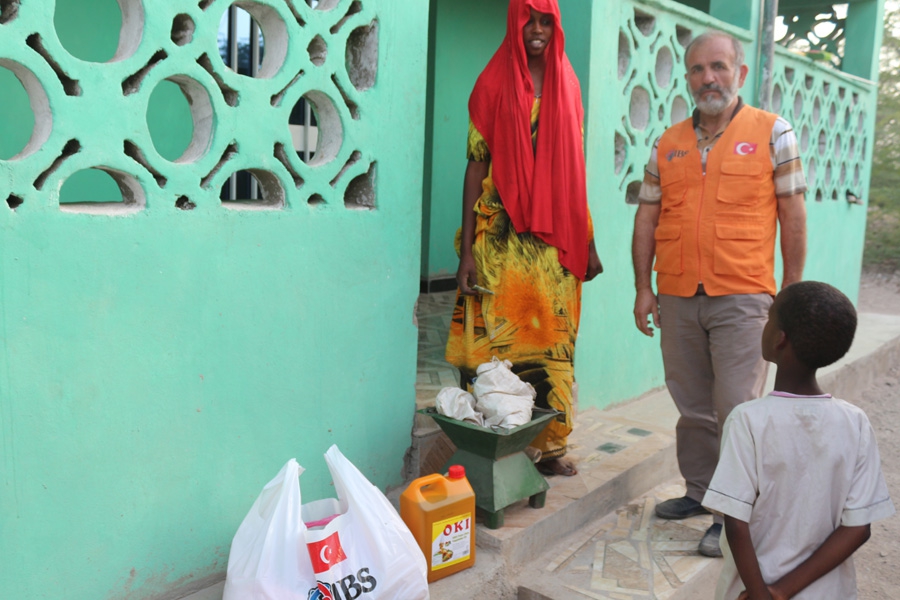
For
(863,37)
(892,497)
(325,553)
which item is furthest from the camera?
(863,37)

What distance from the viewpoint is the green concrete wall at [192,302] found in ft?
7.03

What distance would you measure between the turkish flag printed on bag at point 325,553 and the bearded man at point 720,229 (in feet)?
5.29

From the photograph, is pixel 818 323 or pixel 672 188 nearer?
pixel 818 323

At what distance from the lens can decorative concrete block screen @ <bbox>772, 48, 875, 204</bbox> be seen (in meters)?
6.20

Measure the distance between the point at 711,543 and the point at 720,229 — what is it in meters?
1.24

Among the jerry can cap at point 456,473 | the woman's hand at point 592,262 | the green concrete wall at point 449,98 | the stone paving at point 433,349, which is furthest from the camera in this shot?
the green concrete wall at point 449,98

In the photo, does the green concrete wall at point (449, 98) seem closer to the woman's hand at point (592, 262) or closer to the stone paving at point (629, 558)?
the woman's hand at point (592, 262)

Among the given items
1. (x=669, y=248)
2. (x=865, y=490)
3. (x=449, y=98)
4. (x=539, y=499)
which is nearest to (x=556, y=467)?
(x=539, y=499)

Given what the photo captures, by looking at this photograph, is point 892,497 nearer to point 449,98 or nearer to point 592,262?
point 592,262

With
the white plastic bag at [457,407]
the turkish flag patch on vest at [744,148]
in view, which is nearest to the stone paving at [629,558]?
the white plastic bag at [457,407]

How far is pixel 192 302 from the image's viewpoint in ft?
8.18

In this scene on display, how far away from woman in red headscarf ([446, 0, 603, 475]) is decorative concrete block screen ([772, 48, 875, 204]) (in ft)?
11.4

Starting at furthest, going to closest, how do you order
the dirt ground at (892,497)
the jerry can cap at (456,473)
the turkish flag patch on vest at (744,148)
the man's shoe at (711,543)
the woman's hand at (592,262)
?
1. the dirt ground at (892,497)
2. the woman's hand at (592,262)
3. the man's shoe at (711,543)
4. the turkish flag patch on vest at (744,148)
5. the jerry can cap at (456,473)

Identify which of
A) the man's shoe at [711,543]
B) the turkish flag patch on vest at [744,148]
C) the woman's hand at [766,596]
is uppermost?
the turkish flag patch on vest at [744,148]
